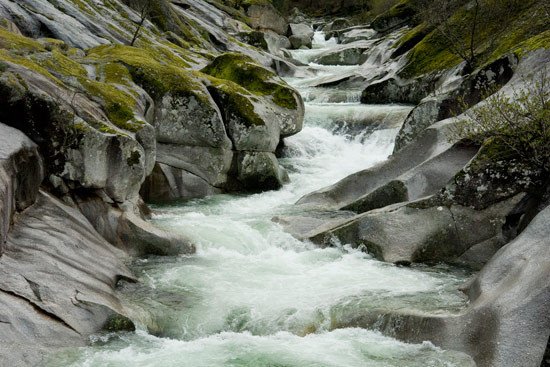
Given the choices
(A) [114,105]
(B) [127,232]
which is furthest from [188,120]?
(B) [127,232]

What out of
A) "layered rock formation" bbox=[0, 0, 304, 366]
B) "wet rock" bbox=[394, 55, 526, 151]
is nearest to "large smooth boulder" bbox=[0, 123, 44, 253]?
"layered rock formation" bbox=[0, 0, 304, 366]

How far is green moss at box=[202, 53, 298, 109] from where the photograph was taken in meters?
23.7

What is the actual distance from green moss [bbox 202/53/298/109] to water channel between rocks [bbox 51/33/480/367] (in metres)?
7.14

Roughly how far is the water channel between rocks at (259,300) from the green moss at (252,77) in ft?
23.4

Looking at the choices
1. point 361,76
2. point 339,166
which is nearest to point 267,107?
point 339,166

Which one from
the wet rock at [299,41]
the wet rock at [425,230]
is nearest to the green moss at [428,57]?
the wet rock at [425,230]

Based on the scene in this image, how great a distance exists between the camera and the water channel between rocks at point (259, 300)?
8711 millimetres

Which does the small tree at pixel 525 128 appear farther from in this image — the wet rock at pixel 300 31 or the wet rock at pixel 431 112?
the wet rock at pixel 300 31

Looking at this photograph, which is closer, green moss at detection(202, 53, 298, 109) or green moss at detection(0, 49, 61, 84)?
green moss at detection(0, 49, 61, 84)

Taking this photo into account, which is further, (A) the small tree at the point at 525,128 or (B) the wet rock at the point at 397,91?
(B) the wet rock at the point at 397,91

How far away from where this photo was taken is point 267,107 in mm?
21797

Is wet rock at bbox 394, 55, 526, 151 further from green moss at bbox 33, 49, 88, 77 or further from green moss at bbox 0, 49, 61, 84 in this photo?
green moss at bbox 0, 49, 61, 84

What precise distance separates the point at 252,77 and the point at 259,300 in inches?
620

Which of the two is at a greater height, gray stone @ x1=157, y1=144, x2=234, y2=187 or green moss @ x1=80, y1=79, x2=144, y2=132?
green moss @ x1=80, y1=79, x2=144, y2=132
